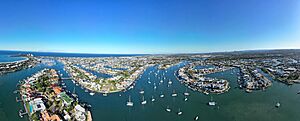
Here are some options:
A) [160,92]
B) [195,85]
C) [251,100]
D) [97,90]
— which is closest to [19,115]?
[97,90]

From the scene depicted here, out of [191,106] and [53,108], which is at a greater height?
[53,108]

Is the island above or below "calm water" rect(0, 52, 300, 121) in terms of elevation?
above

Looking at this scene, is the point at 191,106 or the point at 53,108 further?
the point at 191,106

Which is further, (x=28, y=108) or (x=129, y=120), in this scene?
(x=28, y=108)

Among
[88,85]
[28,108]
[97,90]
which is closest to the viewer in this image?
[28,108]

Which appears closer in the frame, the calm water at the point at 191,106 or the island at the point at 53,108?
the island at the point at 53,108

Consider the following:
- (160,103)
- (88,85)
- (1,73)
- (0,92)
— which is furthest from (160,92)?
(1,73)

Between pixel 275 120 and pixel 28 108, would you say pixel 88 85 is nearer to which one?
pixel 28 108

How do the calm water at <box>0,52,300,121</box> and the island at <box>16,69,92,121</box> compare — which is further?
the calm water at <box>0,52,300,121</box>

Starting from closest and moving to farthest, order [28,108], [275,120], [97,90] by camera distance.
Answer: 1. [275,120]
2. [28,108]
3. [97,90]

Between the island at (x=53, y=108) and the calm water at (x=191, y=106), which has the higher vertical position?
the island at (x=53, y=108)
